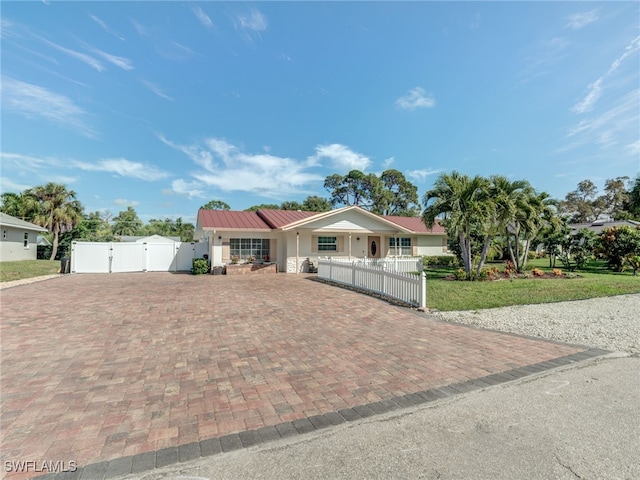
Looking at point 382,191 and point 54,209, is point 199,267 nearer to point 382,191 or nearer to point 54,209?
point 54,209

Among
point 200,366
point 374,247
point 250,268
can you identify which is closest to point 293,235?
point 250,268

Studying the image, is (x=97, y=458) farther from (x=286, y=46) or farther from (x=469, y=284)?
(x=286, y=46)

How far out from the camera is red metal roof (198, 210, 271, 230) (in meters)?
17.4

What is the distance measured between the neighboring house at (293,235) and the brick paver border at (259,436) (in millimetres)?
14083

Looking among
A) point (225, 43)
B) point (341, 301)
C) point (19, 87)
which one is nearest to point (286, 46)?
point (225, 43)

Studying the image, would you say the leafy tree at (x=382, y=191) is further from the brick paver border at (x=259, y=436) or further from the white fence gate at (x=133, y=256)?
the brick paver border at (x=259, y=436)

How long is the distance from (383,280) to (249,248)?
11005mm

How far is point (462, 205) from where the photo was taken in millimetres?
12914

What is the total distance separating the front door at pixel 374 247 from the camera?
21.6 metres

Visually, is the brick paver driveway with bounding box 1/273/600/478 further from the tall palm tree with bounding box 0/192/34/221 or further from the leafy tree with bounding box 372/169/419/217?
the leafy tree with bounding box 372/169/419/217

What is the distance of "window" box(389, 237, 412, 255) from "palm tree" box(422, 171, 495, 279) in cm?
871

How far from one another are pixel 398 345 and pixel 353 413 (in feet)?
7.96

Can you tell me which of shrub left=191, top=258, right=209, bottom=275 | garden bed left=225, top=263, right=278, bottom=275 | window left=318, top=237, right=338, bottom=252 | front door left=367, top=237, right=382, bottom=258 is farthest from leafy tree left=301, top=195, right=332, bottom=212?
shrub left=191, top=258, right=209, bottom=275

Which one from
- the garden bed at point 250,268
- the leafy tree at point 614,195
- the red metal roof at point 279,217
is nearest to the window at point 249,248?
the garden bed at point 250,268
